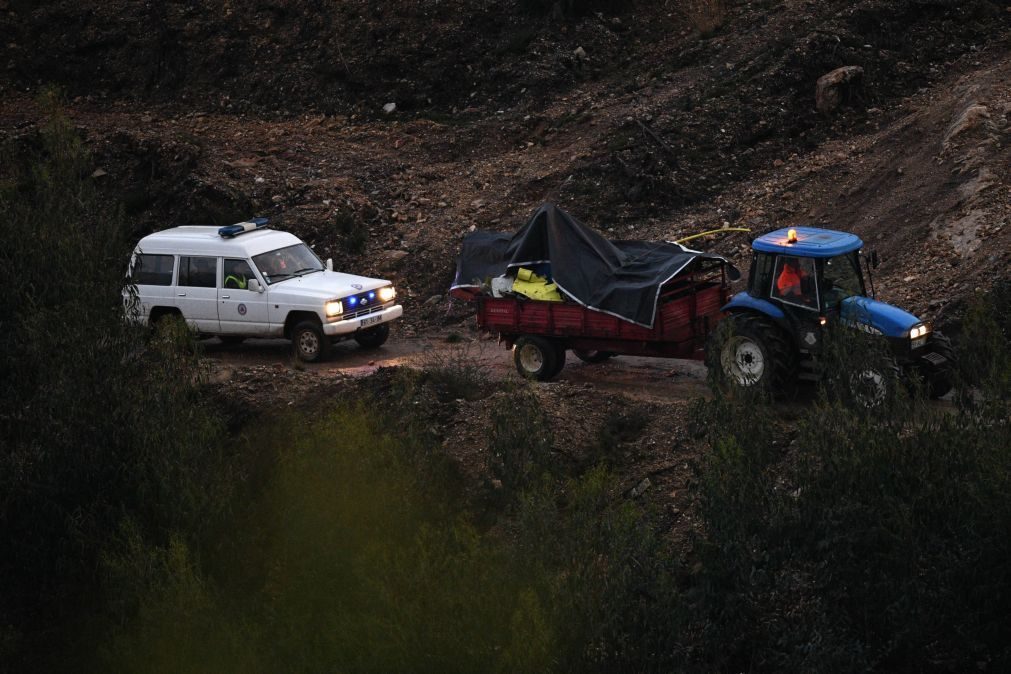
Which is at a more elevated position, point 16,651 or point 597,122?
point 597,122

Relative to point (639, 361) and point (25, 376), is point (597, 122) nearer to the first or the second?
point (639, 361)

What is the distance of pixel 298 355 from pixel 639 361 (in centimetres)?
511

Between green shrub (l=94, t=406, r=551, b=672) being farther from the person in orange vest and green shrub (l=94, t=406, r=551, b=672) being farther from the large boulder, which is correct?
the large boulder

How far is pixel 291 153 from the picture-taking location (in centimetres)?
2717

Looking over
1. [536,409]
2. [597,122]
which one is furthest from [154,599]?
[597,122]

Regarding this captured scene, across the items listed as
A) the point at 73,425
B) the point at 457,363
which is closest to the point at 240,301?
the point at 457,363

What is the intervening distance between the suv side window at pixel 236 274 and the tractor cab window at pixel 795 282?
27.0ft

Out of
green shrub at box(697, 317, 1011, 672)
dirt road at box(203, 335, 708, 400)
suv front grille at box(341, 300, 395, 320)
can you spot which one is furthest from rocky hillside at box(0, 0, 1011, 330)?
green shrub at box(697, 317, 1011, 672)

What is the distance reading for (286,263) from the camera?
1892 centimetres

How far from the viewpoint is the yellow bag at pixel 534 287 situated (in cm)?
1623

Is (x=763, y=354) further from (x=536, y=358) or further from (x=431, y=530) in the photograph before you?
(x=431, y=530)

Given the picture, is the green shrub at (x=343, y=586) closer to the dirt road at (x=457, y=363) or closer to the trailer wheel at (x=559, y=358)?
the dirt road at (x=457, y=363)

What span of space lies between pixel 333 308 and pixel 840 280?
759 centimetres

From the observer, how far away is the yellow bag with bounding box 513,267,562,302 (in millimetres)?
16234
